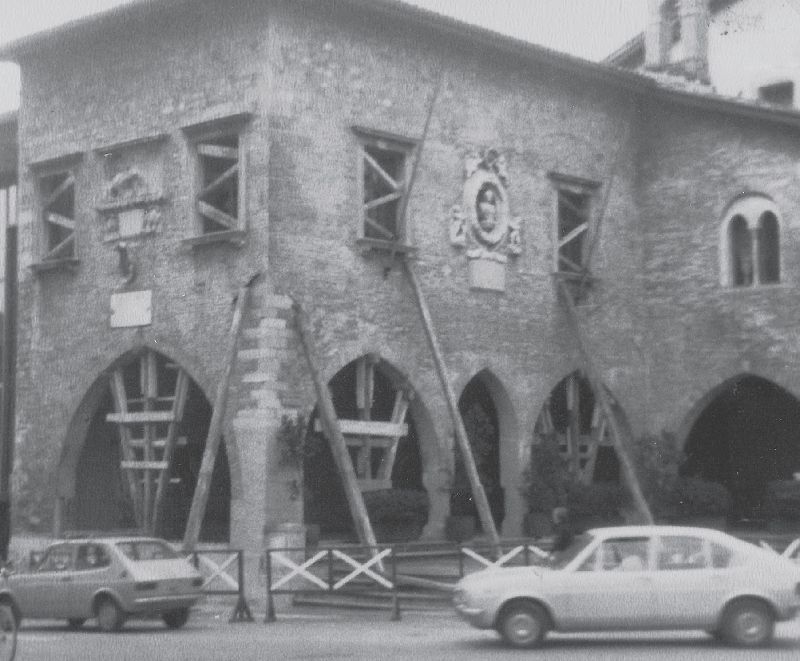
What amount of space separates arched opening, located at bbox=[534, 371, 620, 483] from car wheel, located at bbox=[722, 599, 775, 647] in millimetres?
11699

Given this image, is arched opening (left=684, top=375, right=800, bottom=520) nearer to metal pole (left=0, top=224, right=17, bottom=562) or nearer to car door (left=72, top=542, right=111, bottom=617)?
metal pole (left=0, top=224, right=17, bottom=562)

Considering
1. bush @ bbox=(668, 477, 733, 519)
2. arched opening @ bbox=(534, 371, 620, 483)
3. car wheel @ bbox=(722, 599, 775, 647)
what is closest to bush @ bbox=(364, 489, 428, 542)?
arched opening @ bbox=(534, 371, 620, 483)

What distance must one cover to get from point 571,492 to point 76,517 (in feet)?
26.3

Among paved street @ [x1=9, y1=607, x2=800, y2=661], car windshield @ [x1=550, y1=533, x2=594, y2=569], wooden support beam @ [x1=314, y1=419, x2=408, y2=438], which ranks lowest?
paved street @ [x1=9, y1=607, x2=800, y2=661]

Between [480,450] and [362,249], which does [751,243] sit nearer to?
[480,450]

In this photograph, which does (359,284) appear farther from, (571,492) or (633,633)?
(633,633)

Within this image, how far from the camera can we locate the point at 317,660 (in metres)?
15.9

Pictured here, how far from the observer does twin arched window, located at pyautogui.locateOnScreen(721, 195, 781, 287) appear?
95.2ft

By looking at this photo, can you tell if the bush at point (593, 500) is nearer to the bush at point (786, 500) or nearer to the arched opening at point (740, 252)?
the bush at point (786, 500)

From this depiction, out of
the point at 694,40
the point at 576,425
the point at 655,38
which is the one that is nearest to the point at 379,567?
the point at 576,425

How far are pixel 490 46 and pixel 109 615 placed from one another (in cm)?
1172

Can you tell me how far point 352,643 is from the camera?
57.6ft

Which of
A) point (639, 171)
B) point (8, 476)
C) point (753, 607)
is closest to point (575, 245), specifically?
point (639, 171)

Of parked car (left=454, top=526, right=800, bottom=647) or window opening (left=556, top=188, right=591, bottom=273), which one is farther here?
window opening (left=556, top=188, right=591, bottom=273)
